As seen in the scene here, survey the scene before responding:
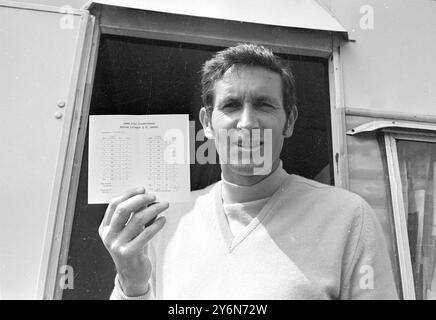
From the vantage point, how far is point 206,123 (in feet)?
4.75

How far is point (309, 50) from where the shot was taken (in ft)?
5.24

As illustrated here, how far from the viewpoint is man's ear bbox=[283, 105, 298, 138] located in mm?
1430

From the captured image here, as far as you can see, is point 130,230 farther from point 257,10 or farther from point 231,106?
point 257,10

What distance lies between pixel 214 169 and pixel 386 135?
1.96 feet

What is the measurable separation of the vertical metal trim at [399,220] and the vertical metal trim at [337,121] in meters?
0.15

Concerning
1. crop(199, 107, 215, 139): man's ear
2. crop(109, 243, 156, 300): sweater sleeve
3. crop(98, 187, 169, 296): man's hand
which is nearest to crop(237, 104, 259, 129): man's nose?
crop(199, 107, 215, 139): man's ear

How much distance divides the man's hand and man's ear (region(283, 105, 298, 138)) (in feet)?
1.52

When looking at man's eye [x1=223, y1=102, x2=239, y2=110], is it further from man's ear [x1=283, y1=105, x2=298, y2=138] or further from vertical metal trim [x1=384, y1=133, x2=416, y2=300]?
vertical metal trim [x1=384, y1=133, x2=416, y2=300]

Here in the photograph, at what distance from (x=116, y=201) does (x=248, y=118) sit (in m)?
0.45

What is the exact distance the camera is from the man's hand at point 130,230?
1220mm

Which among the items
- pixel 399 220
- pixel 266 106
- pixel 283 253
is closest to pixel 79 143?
pixel 266 106

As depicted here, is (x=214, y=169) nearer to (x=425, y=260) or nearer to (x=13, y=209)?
(x=13, y=209)

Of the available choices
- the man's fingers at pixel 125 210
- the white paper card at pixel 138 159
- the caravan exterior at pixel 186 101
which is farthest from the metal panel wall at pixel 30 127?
the man's fingers at pixel 125 210

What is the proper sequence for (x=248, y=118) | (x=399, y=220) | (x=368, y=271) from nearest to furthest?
(x=368, y=271)
(x=248, y=118)
(x=399, y=220)
